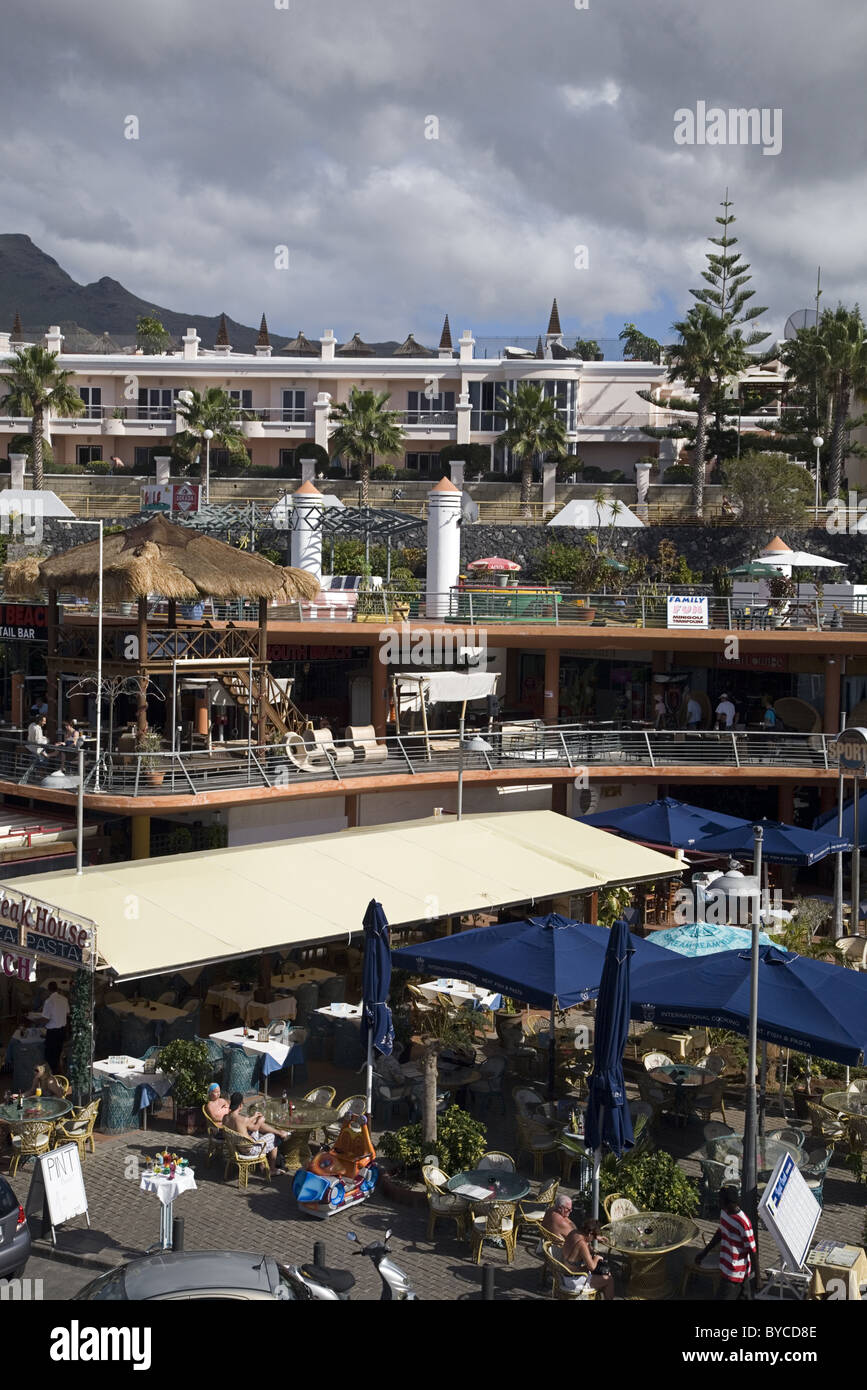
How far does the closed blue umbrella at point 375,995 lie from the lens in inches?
680

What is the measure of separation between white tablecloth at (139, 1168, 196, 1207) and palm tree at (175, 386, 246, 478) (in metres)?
50.5

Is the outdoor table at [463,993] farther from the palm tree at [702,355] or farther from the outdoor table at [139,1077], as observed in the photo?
the palm tree at [702,355]

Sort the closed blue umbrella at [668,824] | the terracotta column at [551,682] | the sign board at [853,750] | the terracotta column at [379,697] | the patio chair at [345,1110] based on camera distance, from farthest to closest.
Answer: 1. the terracotta column at [551,682]
2. the terracotta column at [379,697]
3. the closed blue umbrella at [668,824]
4. the sign board at [853,750]
5. the patio chair at [345,1110]

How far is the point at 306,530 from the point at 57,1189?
82.9 feet

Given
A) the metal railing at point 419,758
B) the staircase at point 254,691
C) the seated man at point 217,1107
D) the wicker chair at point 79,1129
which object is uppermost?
the staircase at point 254,691

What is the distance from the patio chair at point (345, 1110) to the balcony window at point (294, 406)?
2199 inches

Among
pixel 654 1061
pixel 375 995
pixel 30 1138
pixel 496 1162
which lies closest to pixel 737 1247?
pixel 496 1162

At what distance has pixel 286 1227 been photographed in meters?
14.9

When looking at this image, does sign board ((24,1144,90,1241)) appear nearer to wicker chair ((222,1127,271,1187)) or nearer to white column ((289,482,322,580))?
wicker chair ((222,1127,271,1187))

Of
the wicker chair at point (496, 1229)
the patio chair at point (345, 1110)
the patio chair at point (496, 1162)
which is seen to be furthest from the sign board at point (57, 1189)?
the patio chair at point (496, 1162)

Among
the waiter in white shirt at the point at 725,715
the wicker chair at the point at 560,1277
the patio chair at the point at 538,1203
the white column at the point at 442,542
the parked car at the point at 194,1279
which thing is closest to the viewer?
the parked car at the point at 194,1279

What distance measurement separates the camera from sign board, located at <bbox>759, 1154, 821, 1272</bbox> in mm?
12516

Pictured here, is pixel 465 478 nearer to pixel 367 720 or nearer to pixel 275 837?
pixel 367 720

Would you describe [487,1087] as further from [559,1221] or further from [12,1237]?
[12,1237]
